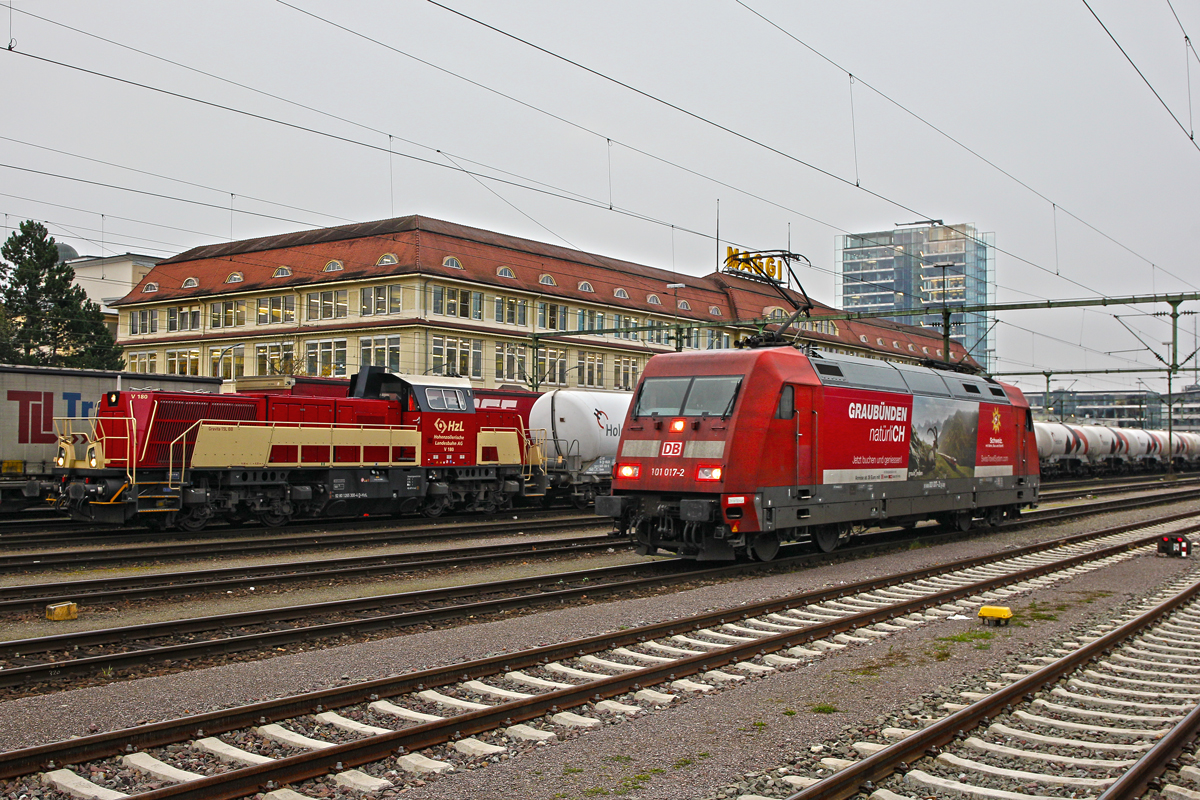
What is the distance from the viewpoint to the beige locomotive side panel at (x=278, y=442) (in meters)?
19.7

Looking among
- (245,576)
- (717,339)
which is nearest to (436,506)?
(245,576)

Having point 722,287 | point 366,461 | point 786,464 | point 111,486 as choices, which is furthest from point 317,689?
point 722,287

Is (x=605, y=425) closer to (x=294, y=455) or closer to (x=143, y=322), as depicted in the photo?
(x=294, y=455)

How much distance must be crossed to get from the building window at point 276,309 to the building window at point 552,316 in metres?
16.1

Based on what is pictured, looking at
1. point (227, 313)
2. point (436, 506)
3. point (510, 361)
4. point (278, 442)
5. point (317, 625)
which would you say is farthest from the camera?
point (227, 313)

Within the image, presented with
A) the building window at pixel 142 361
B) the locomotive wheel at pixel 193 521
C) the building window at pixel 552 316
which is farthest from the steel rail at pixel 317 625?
the building window at pixel 142 361

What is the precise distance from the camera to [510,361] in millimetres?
62844

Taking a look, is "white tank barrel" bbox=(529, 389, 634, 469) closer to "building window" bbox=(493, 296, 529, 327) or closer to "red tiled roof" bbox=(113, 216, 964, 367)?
"red tiled roof" bbox=(113, 216, 964, 367)

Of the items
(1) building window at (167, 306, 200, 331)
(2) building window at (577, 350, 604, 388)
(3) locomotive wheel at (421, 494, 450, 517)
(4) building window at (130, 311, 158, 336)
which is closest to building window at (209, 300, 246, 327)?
(1) building window at (167, 306, 200, 331)

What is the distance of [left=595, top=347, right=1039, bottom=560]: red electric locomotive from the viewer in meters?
14.2

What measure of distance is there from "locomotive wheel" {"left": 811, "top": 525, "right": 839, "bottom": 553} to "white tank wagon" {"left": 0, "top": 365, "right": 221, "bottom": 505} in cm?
1741

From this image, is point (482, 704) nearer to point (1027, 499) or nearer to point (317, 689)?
point (317, 689)

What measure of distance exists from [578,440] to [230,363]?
45.5 meters

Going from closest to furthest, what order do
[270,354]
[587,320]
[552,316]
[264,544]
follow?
[264,544] < [270,354] < [552,316] < [587,320]
